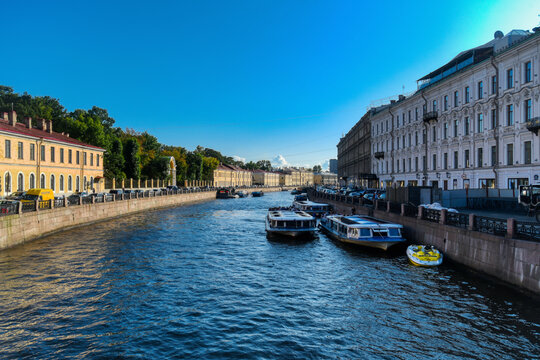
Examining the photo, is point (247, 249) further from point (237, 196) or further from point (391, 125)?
point (237, 196)

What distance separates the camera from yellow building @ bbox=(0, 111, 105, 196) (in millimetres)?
36844

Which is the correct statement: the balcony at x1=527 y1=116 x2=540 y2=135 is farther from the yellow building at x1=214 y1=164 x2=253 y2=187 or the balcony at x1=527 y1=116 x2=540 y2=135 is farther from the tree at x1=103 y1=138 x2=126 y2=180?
the yellow building at x1=214 y1=164 x2=253 y2=187

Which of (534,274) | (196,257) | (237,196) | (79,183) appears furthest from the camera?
(237,196)

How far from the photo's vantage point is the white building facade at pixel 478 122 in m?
29.4

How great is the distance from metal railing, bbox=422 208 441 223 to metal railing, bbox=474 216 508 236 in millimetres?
3545

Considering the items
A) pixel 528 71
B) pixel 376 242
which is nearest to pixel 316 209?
pixel 376 242

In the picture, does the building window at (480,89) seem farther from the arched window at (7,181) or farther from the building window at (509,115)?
the arched window at (7,181)

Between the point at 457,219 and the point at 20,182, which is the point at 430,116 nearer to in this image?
the point at 457,219

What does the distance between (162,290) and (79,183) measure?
43.8 meters

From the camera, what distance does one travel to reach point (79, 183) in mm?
51750

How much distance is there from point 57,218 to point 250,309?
23.8m

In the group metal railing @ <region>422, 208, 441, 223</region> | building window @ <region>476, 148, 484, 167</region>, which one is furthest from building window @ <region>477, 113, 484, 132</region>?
metal railing @ <region>422, 208, 441, 223</region>

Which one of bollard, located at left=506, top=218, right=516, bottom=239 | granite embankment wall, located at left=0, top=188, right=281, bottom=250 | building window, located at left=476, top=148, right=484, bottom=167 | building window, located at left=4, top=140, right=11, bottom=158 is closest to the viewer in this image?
bollard, located at left=506, top=218, right=516, bottom=239

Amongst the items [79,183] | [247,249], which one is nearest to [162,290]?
[247,249]
